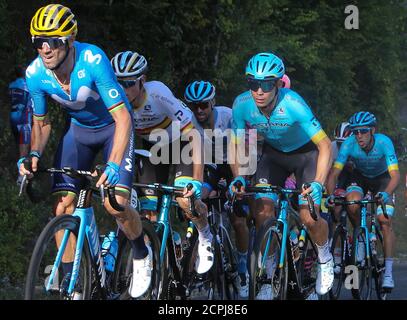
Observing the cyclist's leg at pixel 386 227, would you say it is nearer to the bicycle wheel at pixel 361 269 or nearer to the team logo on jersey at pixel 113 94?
the bicycle wheel at pixel 361 269

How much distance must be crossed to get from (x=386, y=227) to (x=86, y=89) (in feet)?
18.2

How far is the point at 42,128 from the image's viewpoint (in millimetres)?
7055

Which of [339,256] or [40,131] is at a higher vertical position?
Result: [339,256]

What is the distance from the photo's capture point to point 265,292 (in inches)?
305

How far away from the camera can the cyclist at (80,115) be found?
255 inches

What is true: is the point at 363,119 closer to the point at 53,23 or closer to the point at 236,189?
the point at 236,189

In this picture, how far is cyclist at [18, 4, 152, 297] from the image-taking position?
6.46 metres

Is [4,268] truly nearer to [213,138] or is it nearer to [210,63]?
[213,138]

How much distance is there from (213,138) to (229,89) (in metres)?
5.96

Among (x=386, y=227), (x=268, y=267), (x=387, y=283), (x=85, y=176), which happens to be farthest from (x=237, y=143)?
(x=386, y=227)

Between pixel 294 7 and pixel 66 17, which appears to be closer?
pixel 66 17

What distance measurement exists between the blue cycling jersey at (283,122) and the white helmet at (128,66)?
3.54 feet
